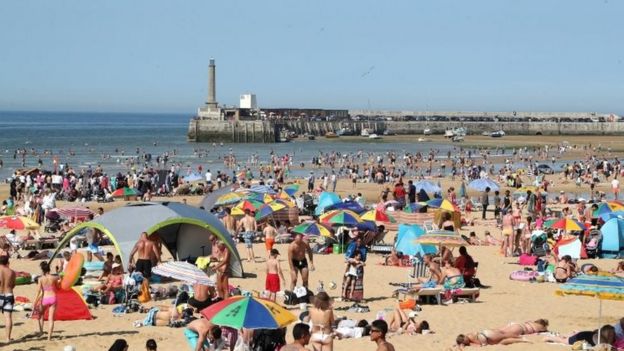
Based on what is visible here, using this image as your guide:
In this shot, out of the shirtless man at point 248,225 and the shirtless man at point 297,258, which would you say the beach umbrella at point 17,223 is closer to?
the shirtless man at point 248,225

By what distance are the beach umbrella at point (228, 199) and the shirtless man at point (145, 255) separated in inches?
361

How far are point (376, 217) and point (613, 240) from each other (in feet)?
16.1

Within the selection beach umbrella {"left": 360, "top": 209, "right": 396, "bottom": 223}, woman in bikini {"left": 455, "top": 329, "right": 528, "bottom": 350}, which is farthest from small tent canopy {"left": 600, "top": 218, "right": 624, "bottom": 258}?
woman in bikini {"left": 455, "top": 329, "right": 528, "bottom": 350}

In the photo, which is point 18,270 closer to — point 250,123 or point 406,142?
point 250,123

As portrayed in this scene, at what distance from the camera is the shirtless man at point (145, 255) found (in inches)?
538

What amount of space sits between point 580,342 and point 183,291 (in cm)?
520

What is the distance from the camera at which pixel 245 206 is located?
21.8 m

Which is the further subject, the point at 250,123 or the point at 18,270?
the point at 250,123

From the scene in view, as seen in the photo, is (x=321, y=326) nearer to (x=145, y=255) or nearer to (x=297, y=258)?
(x=297, y=258)

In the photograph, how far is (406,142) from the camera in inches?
3339

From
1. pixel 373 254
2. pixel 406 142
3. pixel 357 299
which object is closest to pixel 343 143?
pixel 406 142

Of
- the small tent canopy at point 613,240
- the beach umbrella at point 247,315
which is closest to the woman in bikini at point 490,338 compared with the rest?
the beach umbrella at point 247,315

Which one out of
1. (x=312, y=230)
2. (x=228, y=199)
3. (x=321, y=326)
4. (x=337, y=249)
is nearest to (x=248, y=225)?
(x=337, y=249)

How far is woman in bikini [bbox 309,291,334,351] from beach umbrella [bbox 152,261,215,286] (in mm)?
2267
